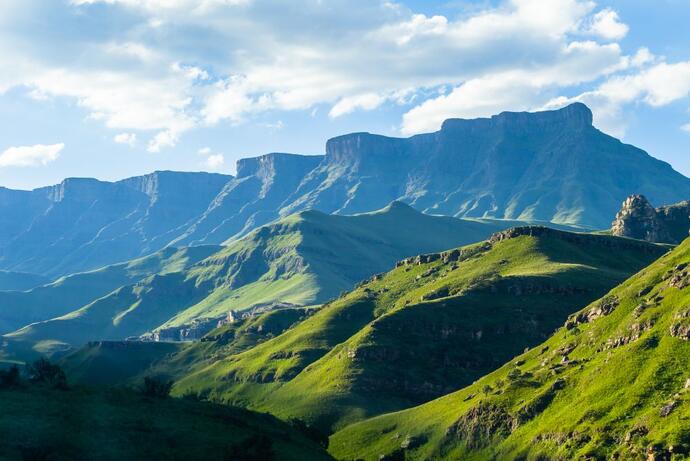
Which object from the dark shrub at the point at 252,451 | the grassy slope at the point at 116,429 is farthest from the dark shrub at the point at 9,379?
the dark shrub at the point at 252,451

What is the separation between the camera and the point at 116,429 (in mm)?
168375

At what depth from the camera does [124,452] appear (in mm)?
156875

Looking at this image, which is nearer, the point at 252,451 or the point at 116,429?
the point at 252,451

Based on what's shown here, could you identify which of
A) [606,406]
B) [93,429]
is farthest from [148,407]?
[606,406]

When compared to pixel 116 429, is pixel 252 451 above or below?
below

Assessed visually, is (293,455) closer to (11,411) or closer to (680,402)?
(11,411)

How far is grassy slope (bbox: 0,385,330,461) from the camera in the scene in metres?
153

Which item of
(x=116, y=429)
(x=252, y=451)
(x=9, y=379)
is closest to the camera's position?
(x=252, y=451)

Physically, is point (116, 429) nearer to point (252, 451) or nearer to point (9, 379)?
point (252, 451)

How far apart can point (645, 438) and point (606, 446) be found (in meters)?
10.1

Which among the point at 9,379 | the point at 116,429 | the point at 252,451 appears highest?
the point at 9,379

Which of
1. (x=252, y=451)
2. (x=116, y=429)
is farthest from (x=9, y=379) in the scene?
(x=252, y=451)

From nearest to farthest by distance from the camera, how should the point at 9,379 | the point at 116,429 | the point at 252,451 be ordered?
the point at 252,451, the point at 116,429, the point at 9,379

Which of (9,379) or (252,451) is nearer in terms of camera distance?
(252,451)
